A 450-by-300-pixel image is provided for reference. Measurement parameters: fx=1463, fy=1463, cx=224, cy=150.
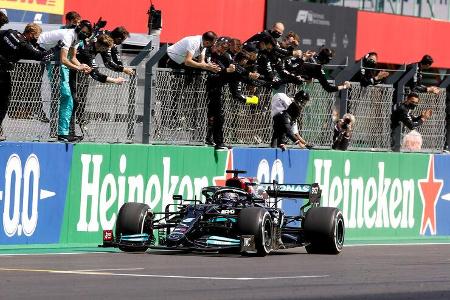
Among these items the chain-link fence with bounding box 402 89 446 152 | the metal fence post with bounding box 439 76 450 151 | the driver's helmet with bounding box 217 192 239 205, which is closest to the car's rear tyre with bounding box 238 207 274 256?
the driver's helmet with bounding box 217 192 239 205

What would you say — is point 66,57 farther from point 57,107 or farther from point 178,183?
point 178,183

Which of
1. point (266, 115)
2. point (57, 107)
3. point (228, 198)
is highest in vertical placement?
point (266, 115)

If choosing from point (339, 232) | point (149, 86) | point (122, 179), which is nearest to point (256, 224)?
point (339, 232)

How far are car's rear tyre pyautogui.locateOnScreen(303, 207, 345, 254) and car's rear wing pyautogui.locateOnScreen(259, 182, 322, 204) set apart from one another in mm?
353

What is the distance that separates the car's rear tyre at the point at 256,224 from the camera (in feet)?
54.8

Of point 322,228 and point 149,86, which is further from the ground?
point 149,86

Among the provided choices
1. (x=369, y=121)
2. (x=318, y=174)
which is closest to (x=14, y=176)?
(x=318, y=174)

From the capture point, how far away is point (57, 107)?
1812 cm

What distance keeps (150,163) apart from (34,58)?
2.45 m

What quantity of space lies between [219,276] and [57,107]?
507 centimetres

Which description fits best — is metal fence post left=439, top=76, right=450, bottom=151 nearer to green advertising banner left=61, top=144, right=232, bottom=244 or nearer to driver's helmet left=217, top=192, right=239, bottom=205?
green advertising banner left=61, top=144, right=232, bottom=244

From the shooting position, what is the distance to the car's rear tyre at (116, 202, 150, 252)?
17.1 metres

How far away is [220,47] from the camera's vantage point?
2030 cm

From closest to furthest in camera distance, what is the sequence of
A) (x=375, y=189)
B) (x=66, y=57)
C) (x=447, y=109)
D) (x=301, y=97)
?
1. (x=66, y=57)
2. (x=301, y=97)
3. (x=375, y=189)
4. (x=447, y=109)
